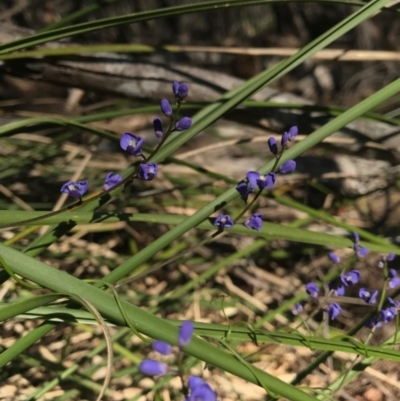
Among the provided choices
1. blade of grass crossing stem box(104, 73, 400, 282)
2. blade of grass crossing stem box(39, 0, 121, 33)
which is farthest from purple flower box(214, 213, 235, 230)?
blade of grass crossing stem box(39, 0, 121, 33)

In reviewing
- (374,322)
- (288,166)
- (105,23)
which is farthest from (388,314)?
(105,23)

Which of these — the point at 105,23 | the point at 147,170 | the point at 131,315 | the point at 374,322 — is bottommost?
the point at 374,322

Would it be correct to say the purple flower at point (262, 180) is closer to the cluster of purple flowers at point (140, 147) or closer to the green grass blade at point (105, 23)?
the cluster of purple flowers at point (140, 147)

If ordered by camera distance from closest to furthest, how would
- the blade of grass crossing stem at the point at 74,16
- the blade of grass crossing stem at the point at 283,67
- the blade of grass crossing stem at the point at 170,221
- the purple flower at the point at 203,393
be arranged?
the purple flower at the point at 203,393, the blade of grass crossing stem at the point at 170,221, the blade of grass crossing stem at the point at 283,67, the blade of grass crossing stem at the point at 74,16

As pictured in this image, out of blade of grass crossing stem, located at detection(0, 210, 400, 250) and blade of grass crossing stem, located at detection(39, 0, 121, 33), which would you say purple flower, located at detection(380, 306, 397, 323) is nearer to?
blade of grass crossing stem, located at detection(0, 210, 400, 250)

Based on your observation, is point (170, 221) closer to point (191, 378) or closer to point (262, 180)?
point (262, 180)

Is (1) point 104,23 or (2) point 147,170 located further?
(1) point 104,23

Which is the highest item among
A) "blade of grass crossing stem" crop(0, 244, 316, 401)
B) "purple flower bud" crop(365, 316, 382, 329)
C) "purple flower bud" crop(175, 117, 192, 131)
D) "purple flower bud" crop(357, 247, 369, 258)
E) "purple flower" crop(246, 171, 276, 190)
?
"purple flower bud" crop(175, 117, 192, 131)

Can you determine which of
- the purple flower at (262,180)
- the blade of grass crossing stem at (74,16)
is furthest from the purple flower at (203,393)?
the blade of grass crossing stem at (74,16)
